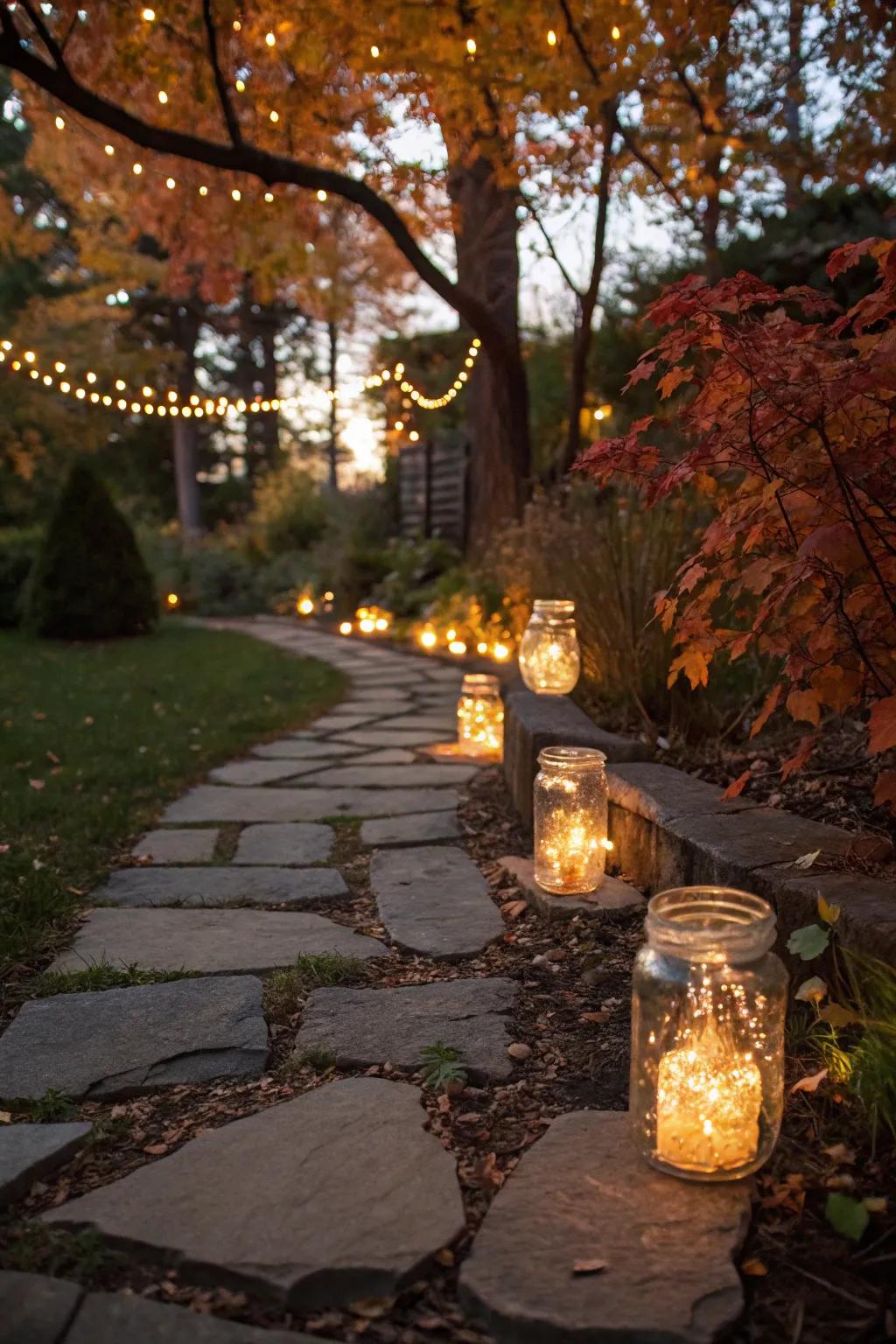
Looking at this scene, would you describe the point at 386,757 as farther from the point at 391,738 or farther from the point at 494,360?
the point at 494,360

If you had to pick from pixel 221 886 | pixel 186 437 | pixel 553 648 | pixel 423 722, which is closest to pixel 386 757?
pixel 423 722

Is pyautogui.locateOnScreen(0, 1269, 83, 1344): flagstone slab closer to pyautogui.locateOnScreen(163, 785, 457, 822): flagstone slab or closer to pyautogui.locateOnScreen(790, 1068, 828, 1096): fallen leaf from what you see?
pyautogui.locateOnScreen(790, 1068, 828, 1096): fallen leaf

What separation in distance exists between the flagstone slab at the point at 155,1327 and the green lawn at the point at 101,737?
126cm

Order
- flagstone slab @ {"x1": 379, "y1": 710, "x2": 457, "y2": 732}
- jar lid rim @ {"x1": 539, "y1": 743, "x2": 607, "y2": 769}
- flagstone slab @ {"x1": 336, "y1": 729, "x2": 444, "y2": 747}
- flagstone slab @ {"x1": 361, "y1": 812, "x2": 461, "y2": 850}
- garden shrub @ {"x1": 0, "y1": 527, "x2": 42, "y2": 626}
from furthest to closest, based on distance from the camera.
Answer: garden shrub @ {"x1": 0, "y1": 527, "x2": 42, "y2": 626} → flagstone slab @ {"x1": 379, "y1": 710, "x2": 457, "y2": 732} → flagstone slab @ {"x1": 336, "y1": 729, "x2": 444, "y2": 747} → flagstone slab @ {"x1": 361, "y1": 812, "x2": 461, "y2": 850} → jar lid rim @ {"x1": 539, "y1": 743, "x2": 607, "y2": 769}

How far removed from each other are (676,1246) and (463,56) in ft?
19.6

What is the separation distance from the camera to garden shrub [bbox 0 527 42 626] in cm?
1017

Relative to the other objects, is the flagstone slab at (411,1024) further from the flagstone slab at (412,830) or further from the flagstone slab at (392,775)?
the flagstone slab at (392,775)

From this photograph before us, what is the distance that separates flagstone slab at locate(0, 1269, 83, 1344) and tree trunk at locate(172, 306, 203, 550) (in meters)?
18.7

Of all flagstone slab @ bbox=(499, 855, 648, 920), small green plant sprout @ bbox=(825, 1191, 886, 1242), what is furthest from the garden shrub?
small green plant sprout @ bbox=(825, 1191, 886, 1242)

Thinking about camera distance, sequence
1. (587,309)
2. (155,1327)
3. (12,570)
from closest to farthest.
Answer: (155,1327), (587,309), (12,570)

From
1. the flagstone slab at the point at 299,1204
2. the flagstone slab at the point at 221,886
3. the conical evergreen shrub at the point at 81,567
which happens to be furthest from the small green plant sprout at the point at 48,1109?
the conical evergreen shrub at the point at 81,567

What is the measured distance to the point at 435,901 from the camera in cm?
290

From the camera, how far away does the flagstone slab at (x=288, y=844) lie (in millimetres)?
3305

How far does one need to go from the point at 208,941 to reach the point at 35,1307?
4.29ft
